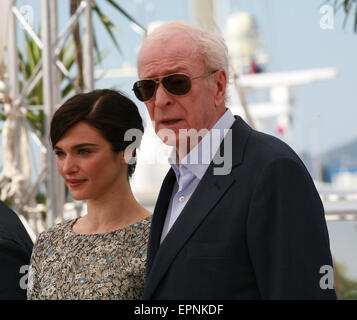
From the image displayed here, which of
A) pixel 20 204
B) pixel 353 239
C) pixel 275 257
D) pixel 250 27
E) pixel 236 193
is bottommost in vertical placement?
pixel 275 257

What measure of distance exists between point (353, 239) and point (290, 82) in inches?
591

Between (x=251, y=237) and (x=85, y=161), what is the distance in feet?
2.48

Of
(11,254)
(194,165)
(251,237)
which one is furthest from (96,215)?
(251,237)

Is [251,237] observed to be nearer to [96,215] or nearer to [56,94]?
[96,215]

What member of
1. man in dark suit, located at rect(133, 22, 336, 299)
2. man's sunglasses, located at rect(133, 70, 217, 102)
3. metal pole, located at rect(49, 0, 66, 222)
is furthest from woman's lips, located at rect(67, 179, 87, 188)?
metal pole, located at rect(49, 0, 66, 222)

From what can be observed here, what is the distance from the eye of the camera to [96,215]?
2.21 meters

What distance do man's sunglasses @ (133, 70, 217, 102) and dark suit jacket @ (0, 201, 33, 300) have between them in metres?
0.85

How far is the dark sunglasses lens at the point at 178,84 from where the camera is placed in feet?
5.68

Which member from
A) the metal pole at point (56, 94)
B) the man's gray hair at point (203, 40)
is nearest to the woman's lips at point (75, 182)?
the man's gray hair at point (203, 40)

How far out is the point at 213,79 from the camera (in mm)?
1788

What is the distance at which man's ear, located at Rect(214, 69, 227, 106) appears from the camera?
1.79m

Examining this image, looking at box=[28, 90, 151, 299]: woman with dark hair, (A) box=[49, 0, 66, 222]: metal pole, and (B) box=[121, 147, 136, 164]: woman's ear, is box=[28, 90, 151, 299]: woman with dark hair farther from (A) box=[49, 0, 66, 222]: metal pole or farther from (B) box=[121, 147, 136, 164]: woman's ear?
(A) box=[49, 0, 66, 222]: metal pole

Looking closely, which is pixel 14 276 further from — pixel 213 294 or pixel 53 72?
pixel 53 72
